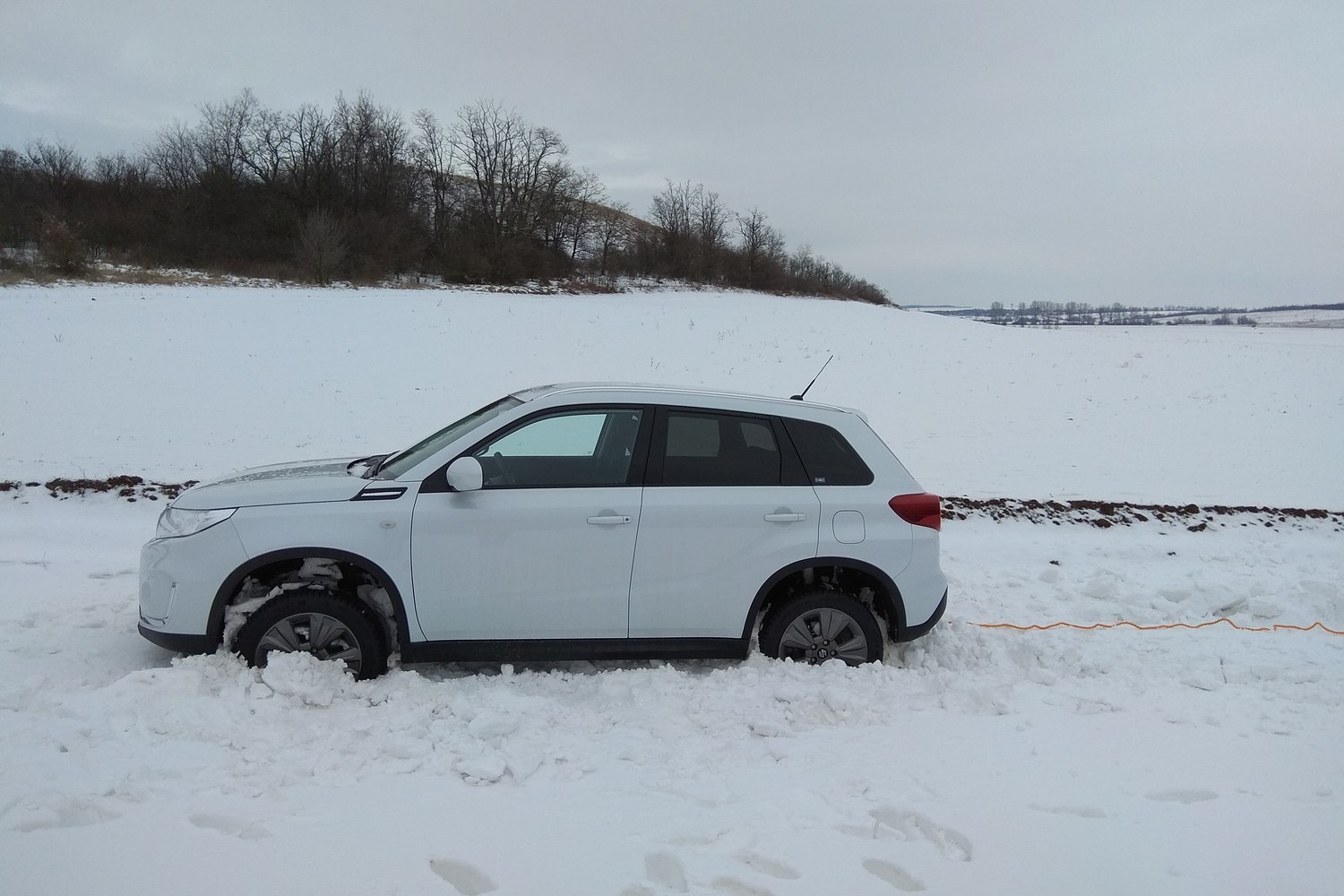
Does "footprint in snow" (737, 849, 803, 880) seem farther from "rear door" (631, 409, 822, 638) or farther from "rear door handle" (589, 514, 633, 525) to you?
"rear door handle" (589, 514, 633, 525)

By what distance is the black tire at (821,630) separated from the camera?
4488 mm

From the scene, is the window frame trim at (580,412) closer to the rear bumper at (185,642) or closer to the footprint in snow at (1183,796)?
the rear bumper at (185,642)

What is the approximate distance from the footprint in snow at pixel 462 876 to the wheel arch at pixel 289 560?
5.07 feet

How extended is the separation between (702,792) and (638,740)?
525 mm

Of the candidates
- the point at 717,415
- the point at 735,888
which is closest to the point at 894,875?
the point at 735,888

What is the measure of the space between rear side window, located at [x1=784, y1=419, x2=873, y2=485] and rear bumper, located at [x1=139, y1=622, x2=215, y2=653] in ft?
11.0

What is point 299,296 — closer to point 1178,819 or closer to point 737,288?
point 1178,819

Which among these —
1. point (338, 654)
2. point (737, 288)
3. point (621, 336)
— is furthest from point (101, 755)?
point (737, 288)

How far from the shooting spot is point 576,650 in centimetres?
434

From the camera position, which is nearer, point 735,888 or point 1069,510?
point 735,888

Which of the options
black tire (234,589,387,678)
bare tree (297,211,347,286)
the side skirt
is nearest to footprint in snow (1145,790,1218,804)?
the side skirt

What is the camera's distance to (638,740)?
12.6 ft

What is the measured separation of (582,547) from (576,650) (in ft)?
1.90

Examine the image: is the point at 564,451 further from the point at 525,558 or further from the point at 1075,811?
the point at 1075,811
